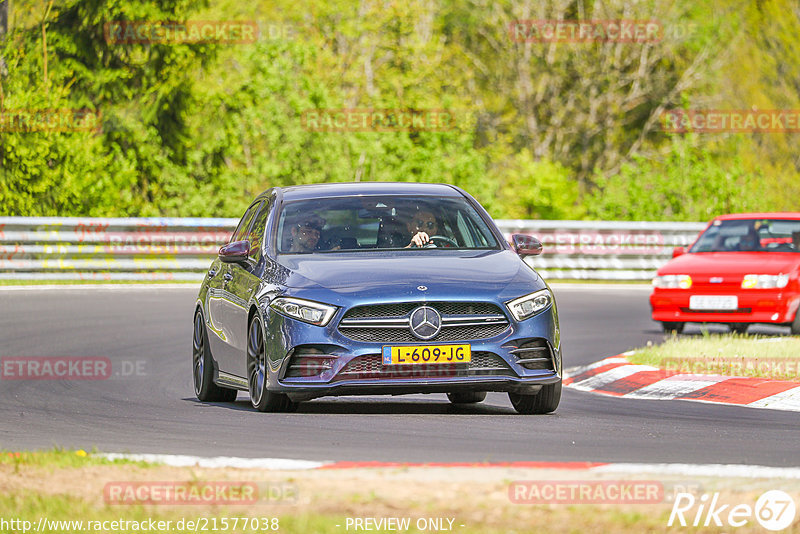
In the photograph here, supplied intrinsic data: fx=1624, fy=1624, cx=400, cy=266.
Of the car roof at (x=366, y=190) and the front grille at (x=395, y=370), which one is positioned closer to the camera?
the front grille at (x=395, y=370)

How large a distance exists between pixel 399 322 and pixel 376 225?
4.73 ft

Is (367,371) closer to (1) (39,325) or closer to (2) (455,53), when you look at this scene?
(1) (39,325)

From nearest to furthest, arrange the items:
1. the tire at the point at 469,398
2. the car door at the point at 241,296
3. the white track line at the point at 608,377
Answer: the car door at the point at 241,296, the tire at the point at 469,398, the white track line at the point at 608,377

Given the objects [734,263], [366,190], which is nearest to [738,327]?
[734,263]

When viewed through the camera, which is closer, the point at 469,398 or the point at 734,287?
the point at 469,398

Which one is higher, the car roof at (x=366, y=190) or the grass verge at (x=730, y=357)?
the car roof at (x=366, y=190)

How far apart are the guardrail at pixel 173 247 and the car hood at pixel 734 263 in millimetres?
10925

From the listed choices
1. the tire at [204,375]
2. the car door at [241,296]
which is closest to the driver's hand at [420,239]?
the car door at [241,296]

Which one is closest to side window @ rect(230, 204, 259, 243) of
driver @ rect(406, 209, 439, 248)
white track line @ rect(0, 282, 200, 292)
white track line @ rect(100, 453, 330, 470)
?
driver @ rect(406, 209, 439, 248)

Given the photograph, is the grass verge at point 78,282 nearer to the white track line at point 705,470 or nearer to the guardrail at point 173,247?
the guardrail at point 173,247

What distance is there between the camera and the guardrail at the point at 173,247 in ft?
89.2

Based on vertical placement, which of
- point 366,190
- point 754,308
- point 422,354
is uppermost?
point 366,190

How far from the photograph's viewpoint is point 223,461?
7477 mm

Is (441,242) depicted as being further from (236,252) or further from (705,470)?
(705,470)
